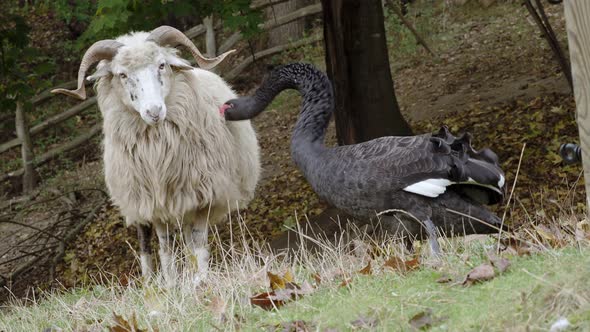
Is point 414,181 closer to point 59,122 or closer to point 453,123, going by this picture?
point 453,123

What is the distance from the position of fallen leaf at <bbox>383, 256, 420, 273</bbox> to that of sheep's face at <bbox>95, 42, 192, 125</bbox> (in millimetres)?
2920

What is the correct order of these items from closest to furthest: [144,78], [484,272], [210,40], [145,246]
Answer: [484,272] < [144,78] < [145,246] < [210,40]

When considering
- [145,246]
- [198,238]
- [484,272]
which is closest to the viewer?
[484,272]

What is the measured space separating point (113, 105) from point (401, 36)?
9.96 metres

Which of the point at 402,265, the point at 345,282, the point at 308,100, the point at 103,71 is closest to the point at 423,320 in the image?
the point at 345,282

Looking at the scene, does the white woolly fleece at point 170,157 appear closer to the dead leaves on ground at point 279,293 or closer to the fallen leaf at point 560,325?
the dead leaves on ground at point 279,293

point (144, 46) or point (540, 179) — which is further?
point (540, 179)

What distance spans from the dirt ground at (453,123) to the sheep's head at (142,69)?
261 cm

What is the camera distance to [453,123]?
1234cm

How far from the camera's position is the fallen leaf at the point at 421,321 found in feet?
13.2

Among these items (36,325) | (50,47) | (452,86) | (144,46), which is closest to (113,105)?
(144,46)

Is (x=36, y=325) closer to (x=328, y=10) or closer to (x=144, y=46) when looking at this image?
(x=144, y=46)

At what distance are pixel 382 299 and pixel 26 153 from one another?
1187 centimetres

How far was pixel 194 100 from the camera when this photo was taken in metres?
8.24
